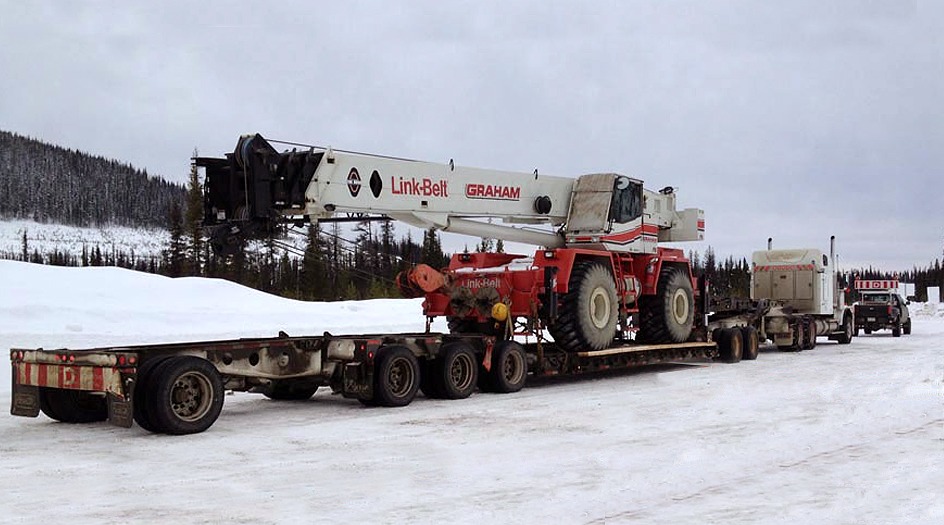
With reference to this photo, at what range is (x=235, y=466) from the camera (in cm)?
888

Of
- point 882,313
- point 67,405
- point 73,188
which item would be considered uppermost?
point 73,188

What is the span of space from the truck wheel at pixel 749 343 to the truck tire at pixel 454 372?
968 centimetres

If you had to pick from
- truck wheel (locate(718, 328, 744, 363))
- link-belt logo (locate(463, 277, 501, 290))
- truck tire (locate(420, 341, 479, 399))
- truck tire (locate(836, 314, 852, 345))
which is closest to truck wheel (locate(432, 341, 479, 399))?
truck tire (locate(420, 341, 479, 399))

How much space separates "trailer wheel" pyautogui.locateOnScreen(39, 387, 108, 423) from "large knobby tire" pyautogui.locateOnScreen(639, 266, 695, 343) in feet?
34.6

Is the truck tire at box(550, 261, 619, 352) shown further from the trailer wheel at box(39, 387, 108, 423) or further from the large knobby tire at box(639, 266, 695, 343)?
the trailer wheel at box(39, 387, 108, 423)

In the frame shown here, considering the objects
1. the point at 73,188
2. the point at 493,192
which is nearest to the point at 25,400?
the point at 493,192

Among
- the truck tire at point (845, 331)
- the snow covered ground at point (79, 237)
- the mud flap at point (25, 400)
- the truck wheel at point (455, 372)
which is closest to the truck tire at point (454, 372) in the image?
the truck wheel at point (455, 372)

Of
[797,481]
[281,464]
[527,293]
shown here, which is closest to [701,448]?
[797,481]

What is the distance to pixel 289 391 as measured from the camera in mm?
14242

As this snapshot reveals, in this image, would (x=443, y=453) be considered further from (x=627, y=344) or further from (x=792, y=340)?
(x=792, y=340)

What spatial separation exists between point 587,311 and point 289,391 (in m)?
5.18

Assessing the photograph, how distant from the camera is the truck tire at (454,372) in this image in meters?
14.0

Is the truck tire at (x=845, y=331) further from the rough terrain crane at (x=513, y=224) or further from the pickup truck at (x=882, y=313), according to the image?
the rough terrain crane at (x=513, y=224)

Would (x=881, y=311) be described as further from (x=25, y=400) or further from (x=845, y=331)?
(x=25, y=400)
